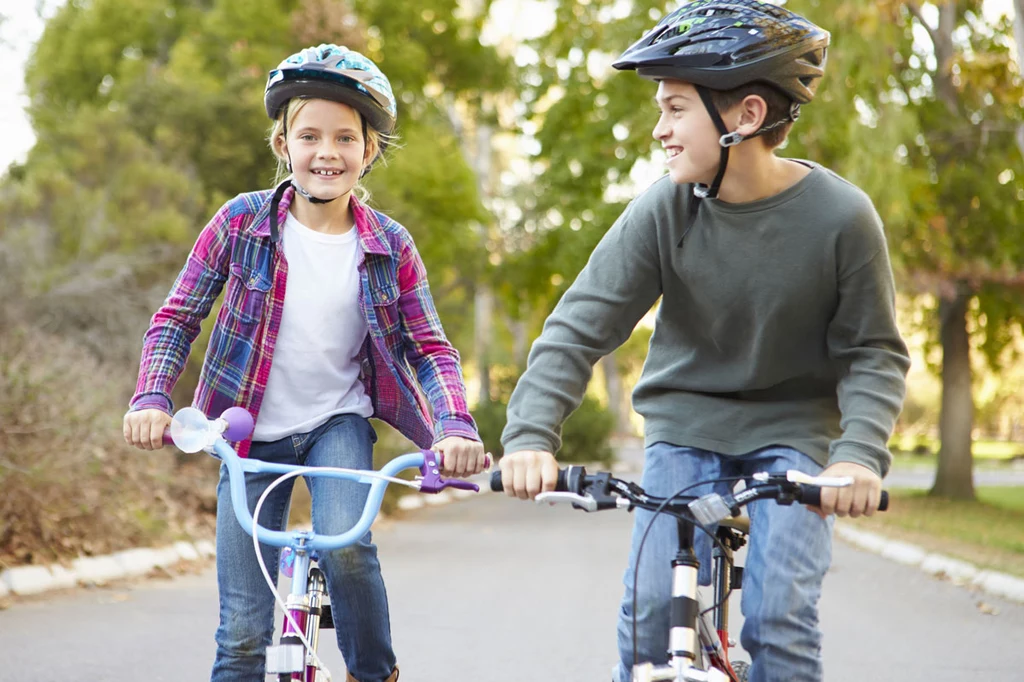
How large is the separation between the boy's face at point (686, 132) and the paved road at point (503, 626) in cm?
361

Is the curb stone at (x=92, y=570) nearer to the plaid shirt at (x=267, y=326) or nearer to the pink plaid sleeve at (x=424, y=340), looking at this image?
the plaid shirt at (x=267, y=326)

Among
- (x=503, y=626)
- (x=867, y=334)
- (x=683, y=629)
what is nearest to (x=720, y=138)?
(x=867, y=334)

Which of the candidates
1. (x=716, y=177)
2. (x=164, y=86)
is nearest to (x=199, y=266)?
(x=716, y=177)

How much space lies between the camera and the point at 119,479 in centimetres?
997

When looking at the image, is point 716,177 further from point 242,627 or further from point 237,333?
point 242,627

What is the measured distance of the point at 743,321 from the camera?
12.1ft

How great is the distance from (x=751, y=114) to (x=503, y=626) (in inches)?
205

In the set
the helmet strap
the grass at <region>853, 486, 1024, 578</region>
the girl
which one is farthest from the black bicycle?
the grass at <region>853, 486, 1024, 578</region>

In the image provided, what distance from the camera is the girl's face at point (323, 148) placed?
411 centimetres

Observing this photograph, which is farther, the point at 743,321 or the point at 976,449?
the point at 976,449

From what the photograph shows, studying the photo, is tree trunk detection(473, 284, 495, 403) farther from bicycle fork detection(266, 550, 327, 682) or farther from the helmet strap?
the helmet strap

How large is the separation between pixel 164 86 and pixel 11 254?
5459 millimetres

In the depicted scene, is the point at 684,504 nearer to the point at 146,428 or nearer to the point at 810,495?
the point at 810,495

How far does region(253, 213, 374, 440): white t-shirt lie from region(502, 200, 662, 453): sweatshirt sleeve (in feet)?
2.79
